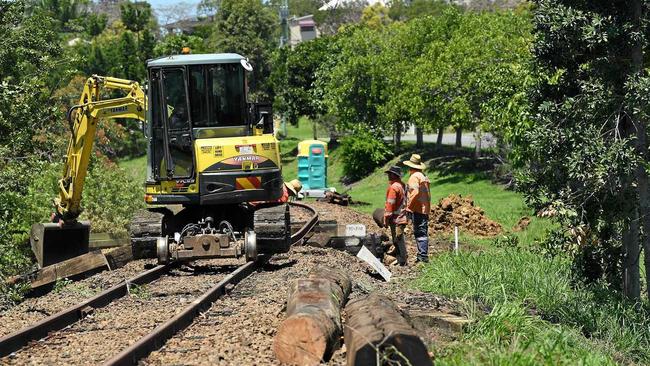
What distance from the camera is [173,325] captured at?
1048cm

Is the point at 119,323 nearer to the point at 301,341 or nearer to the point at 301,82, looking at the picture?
the point at 301,341

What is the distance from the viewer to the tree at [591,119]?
42.3ft

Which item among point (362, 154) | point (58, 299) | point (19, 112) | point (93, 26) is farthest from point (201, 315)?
point (93, 26)

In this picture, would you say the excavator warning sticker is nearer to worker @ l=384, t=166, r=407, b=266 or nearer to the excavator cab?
the excavator cab

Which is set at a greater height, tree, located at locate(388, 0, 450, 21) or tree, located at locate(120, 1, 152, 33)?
tree, located at locate(388, 0, 450, 21)

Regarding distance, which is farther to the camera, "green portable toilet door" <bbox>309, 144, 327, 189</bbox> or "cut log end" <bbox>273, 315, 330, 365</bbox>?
"green portable toilet door" <bbox>309, 144, 327, 189</bbox>

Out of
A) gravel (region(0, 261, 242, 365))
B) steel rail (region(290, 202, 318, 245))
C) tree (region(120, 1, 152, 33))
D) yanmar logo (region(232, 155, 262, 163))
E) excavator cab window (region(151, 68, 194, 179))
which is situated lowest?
steel rail (region(290, 202, 318, 245))

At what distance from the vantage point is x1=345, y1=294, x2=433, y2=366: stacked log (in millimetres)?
7770

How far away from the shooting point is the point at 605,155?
1268cm

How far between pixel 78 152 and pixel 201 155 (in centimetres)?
268

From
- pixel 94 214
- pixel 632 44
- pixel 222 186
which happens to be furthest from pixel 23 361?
pixel 94 214

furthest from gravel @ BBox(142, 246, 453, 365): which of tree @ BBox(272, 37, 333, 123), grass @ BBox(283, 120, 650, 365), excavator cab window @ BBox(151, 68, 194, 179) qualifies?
tree @ BBox(272, 37, 333, 123)

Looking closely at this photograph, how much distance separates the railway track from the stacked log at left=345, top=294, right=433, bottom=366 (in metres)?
2.10

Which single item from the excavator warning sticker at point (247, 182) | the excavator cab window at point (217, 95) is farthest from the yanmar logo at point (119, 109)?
the excavator warning sticker at point (247, 182)
